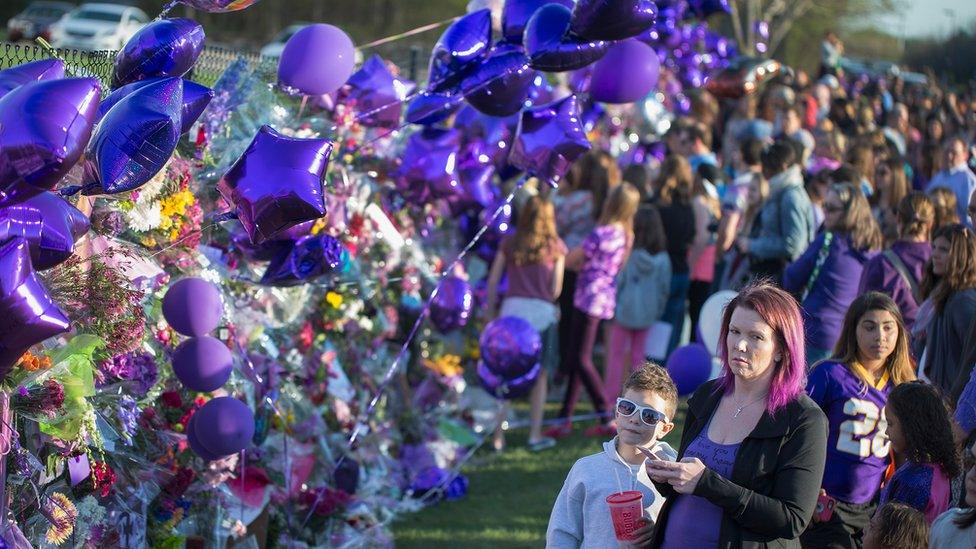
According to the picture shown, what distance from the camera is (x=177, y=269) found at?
502 centimetres

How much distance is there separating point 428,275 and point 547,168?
76.5 inches

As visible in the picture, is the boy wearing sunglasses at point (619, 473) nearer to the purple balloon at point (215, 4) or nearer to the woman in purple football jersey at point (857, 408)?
the woman in purple football jersey at point (857, 408)

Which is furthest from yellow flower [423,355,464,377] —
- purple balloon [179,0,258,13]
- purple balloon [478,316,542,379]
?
purple balloon [179,0,258,13]

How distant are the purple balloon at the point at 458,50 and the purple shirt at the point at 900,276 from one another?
2065 millimetres

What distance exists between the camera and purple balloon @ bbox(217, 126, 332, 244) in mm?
4258

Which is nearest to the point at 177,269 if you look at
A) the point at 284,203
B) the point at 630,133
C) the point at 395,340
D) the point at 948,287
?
the point at 284,203

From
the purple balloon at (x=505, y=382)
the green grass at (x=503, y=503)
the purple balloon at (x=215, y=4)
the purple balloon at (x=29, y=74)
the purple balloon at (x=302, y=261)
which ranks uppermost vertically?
the purple balloon at (x=29, y=74)

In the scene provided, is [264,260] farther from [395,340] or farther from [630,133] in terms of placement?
[630,133]

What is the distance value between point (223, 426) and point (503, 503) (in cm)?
251

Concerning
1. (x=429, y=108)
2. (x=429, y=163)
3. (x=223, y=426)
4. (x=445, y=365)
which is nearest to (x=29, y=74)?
(x=223, y=426)

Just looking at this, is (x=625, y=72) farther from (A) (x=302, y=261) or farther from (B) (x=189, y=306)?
(B) (x=189, y=306)

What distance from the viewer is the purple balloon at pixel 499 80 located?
552cm

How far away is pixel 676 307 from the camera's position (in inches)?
329

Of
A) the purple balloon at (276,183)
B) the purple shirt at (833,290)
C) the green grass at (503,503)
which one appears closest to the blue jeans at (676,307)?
the green grass at (503,503)
